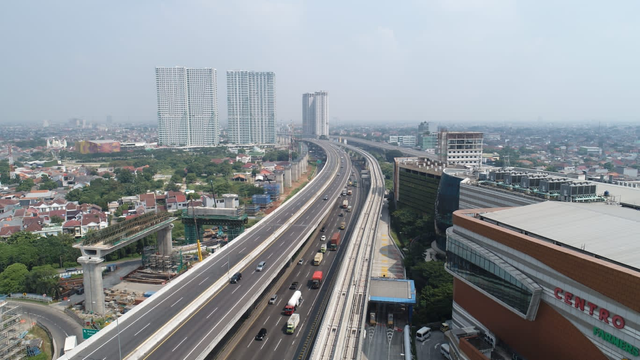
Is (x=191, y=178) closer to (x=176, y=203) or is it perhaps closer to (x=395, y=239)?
(x=176, y=203)

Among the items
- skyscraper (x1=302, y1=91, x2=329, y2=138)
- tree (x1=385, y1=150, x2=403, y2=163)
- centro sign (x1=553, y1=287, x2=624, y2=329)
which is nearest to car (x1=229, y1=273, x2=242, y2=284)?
centro sign (x1=553, y1=287, x2=624, y2=329)

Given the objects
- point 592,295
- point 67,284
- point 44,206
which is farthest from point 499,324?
point 44,206

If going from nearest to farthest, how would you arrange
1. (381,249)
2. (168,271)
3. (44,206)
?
(168,271) < (381,249) < (44,206)

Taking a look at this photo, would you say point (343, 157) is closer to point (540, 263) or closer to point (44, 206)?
point (44, 206)

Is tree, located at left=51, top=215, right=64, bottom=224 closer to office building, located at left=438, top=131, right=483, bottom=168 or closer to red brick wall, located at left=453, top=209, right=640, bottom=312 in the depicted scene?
office building, located at left=438, top=131, right=483, bottom=168

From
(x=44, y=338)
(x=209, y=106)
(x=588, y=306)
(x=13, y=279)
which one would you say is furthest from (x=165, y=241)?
(x=209, y=106)

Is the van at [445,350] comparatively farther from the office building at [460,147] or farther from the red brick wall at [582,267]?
the office building at [460,147]
